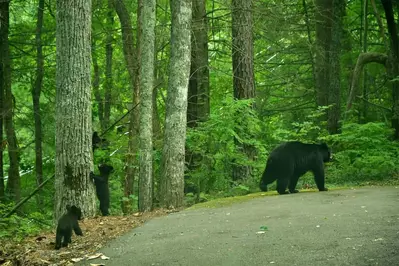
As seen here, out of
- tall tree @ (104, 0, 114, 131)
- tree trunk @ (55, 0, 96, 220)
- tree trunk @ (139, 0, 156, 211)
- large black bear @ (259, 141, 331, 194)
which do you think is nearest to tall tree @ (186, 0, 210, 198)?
tree trunk @ (139, 0, 156, 211)

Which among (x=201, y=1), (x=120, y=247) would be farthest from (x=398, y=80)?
(x=120, y=247)

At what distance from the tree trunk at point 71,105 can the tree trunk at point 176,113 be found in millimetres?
2357

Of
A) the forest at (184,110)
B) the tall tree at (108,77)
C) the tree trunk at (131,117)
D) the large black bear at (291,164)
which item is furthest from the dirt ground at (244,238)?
the tall tree at (108,77)

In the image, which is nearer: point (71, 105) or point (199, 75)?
point (71, 105)

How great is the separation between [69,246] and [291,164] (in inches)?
286

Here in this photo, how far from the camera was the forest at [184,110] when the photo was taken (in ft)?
41.2

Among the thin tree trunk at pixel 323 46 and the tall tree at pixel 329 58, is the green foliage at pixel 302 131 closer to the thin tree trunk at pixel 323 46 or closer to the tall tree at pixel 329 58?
the tall tree at pixel 329 58

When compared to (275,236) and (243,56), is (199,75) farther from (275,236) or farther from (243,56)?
(275,236)

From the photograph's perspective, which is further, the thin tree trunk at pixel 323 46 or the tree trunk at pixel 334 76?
the thin tree trunk at pixel 323 46

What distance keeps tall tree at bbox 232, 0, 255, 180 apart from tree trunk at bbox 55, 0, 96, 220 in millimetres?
6286

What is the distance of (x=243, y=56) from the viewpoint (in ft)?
59.8

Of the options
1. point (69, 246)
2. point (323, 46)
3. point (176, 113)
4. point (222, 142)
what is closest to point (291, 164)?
point (222, 142)

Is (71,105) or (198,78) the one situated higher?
(198,78)

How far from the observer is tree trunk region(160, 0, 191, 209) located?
14.2 meters
